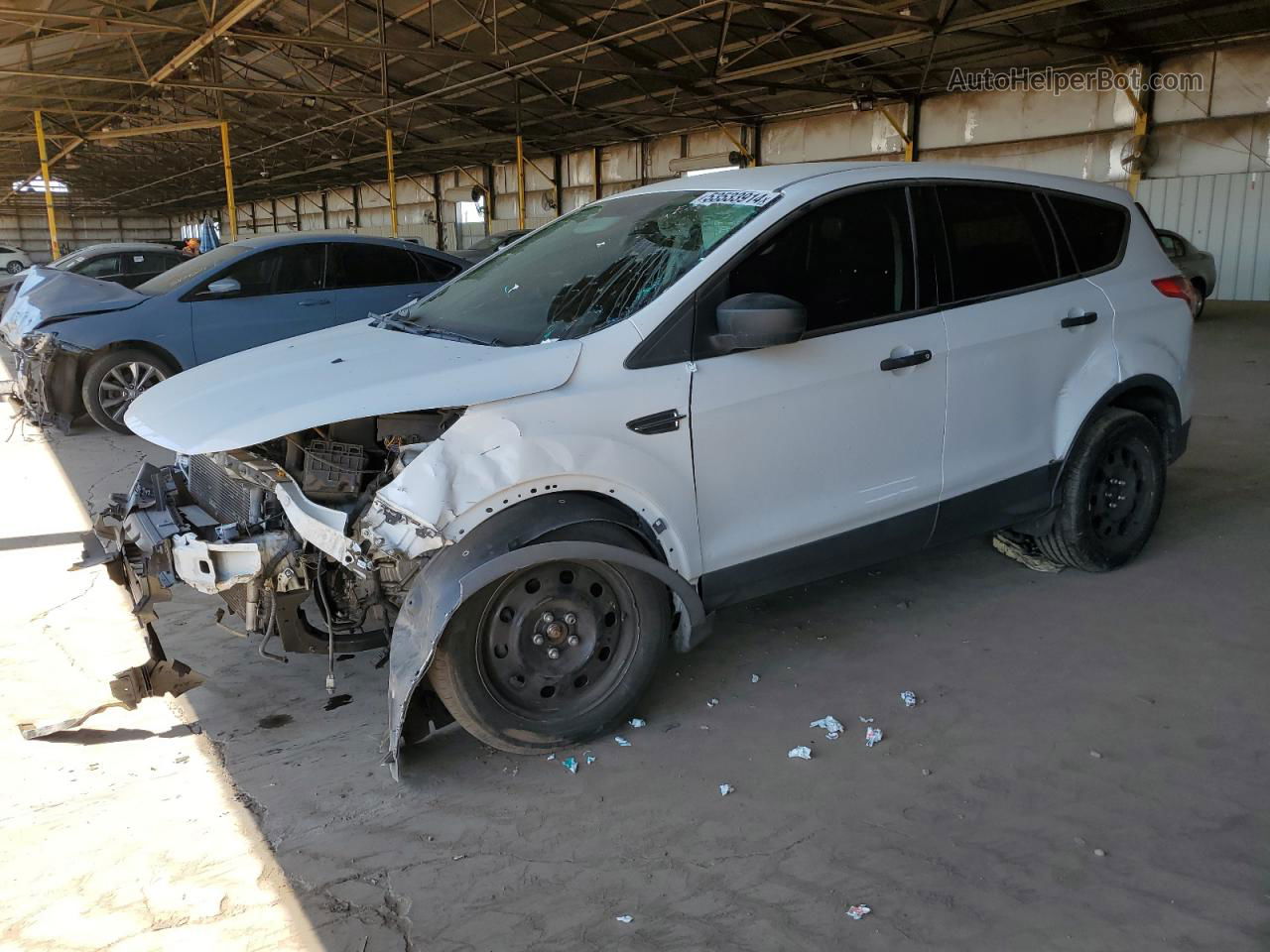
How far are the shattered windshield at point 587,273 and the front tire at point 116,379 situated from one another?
512cm

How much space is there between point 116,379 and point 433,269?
293 cm

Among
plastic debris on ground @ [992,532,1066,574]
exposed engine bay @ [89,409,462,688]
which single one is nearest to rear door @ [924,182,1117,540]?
plastic debris on ground @ [992,532,1066,574]

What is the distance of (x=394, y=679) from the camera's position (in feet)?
9.45

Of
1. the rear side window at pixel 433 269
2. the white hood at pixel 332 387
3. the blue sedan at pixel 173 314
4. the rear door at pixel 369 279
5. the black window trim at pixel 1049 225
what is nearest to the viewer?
the white hood at pixel 332 387

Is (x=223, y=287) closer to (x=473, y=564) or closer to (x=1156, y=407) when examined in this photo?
(x=473, y=564)

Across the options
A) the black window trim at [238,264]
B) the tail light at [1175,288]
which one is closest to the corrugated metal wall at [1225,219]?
the tail light at [1175,288]

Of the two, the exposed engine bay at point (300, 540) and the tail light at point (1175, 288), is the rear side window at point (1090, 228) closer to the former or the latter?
the tail light at point (1175, 288)

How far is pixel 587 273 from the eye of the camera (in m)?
3.54

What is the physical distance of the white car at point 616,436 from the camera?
2.88 metres

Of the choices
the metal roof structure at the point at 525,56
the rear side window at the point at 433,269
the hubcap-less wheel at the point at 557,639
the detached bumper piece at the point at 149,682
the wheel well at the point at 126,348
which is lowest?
the detached bumper piece at the point at 149,682

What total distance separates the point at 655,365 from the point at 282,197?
50721mm

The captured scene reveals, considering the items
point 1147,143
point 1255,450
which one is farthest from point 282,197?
point 1255,450

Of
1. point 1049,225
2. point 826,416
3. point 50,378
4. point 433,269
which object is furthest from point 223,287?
point 1049,225

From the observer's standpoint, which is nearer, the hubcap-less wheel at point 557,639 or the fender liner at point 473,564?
the fender liner at point 473,564
